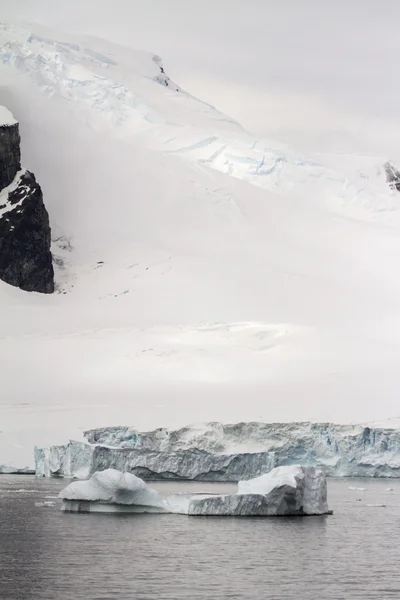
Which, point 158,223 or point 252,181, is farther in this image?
point 252,181

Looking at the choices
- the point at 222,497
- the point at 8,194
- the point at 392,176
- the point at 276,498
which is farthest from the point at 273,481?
the point at 392,176

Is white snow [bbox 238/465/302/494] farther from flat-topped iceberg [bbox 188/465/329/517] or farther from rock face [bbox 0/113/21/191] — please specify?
rock face [bbox 0/113/21/191]

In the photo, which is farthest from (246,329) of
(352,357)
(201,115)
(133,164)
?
(201,115)

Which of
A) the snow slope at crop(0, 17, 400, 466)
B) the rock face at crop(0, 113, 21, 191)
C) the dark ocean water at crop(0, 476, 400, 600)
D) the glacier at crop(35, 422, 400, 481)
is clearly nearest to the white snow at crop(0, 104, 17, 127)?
the rock face at crop(0, 113, 21, 191)

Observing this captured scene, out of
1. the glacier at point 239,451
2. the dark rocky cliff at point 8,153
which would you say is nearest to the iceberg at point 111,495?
the glacier at point 239,451

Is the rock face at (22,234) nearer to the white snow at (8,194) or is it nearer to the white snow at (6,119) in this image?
the white snow at (8,194)

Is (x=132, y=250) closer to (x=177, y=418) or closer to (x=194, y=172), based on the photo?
(x=194, y=172)
